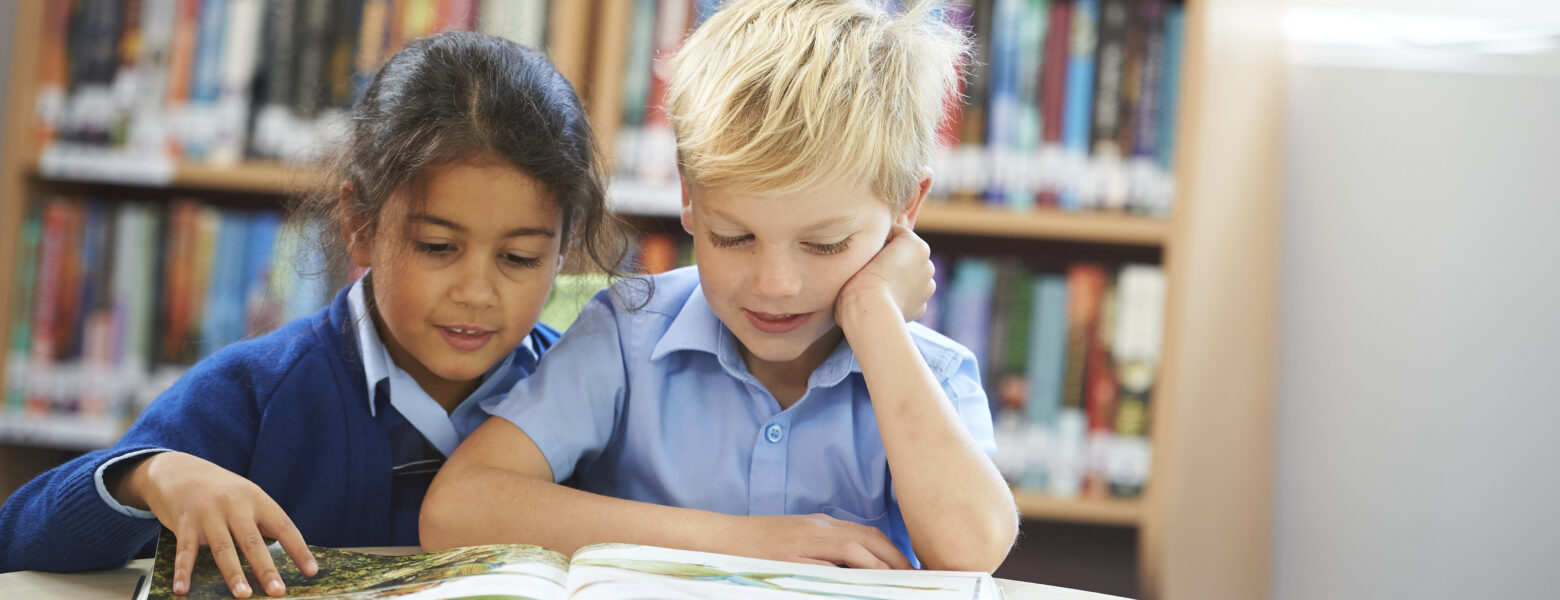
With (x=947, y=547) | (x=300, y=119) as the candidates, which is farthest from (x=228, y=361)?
(x=300, y=119)

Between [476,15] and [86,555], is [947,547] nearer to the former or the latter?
[86,555]

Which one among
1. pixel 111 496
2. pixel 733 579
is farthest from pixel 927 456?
pixel 111 496

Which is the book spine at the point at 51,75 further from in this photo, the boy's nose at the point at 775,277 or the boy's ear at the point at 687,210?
the boy's nose at the point at 775,277

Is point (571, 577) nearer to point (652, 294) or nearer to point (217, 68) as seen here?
point (652, 294)

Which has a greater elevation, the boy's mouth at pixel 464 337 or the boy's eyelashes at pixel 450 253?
the boy's eyelashes at pixel 450 253

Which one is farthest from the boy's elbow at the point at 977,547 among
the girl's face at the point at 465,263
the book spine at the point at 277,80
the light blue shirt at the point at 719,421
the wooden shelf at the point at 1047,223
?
the book spine at the point at 277,80

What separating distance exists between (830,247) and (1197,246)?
33.0 inches

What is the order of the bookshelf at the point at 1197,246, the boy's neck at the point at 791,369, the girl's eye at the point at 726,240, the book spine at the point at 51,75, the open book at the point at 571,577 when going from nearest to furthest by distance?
1. the open book at the point at 571,577
2. the girl's eye at the point at 726,240
3. the boy's neck at the point at 791,369
4. the bookshelf at the point at 1197,246
5. the book spine at the point at 51,75

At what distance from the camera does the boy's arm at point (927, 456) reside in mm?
689

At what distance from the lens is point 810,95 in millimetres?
744

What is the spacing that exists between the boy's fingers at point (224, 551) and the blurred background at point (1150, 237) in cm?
93

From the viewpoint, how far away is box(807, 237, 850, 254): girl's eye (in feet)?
2.46

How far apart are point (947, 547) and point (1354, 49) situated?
125cm

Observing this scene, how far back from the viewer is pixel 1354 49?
63.1 inches
